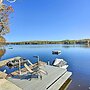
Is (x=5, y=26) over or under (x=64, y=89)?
over

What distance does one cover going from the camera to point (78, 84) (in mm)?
15344

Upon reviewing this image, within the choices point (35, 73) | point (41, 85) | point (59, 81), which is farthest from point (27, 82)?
point (59, 81)

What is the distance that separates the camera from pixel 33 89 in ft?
32.5

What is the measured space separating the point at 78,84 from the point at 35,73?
4725 mm

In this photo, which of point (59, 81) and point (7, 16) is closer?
point (59, 81)

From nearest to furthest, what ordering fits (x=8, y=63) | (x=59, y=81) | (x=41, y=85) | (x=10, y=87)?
(x=10, y=87)
(x=41, y=85)
(x=59, y=81)
(x=8, y=63)

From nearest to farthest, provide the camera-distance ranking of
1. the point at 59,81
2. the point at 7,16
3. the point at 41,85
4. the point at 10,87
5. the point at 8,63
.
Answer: the point at 10,87, the point at 41,85, the point at 59,81, the point at 7,16, the point at 8,63

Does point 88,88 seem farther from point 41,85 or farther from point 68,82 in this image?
point 41,85

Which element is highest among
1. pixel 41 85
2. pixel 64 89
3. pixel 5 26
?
pixel 5 26

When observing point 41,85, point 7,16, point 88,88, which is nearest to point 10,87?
point 41,85

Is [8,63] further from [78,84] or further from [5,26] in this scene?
[78,84]

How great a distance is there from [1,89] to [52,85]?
4761 mm

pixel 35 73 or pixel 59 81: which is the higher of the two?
pixel 35 73

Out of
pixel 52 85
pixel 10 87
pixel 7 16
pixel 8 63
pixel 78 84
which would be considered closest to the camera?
pixel 10 87
